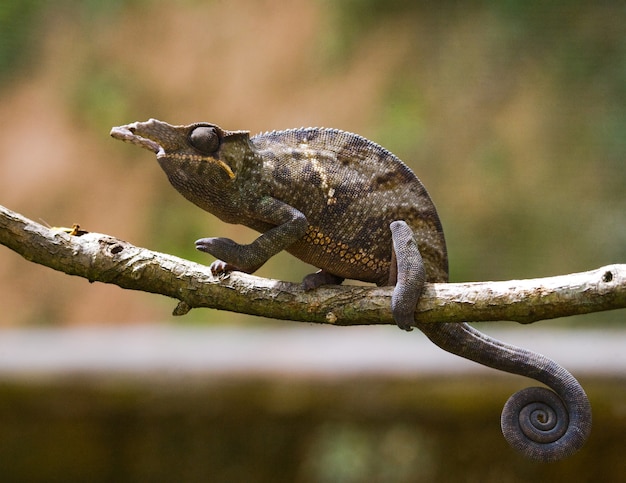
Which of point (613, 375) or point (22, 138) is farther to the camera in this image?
point (22, 138)

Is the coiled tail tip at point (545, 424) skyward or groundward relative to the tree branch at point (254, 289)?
groundward

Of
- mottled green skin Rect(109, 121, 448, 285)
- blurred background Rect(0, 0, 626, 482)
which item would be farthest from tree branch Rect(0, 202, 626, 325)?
blurred background Rect(0, 0, 626, 482)

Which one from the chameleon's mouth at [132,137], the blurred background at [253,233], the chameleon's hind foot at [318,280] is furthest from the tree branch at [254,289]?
the blurred background at [253,233]

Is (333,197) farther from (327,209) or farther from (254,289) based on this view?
(254,289)

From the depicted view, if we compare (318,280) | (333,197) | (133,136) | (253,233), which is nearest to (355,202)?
(333,197)

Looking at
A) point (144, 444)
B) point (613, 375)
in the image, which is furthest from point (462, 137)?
point (144, 444)

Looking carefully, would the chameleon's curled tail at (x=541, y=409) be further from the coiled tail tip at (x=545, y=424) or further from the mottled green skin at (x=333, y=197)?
the mottled green skin at (x=333, y=197)

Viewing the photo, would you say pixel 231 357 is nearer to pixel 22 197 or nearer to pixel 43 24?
pixel 22 197
